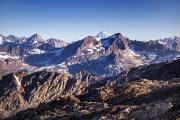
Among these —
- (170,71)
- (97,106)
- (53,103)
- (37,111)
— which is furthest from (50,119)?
(170,71)

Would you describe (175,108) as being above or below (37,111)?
above

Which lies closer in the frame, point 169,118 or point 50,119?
point 169,118

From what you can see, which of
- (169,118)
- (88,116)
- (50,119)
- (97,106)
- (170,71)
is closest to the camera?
(169,118)

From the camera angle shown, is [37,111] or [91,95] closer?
[37,111]

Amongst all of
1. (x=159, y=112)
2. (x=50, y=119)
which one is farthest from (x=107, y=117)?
(x=50, y=119)

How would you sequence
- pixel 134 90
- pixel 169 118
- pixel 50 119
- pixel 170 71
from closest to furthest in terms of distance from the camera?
pixel 169 118 → pixel 50 119 → pixel 134 90 → pixel 170 71

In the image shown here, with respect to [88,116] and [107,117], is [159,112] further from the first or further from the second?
[88,116]

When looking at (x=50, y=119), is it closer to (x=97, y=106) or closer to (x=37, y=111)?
(x=97, y=106)

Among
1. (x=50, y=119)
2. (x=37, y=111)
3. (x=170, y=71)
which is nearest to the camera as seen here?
(x=50, y=119)

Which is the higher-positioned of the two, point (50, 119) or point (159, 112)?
point (159, 112)
